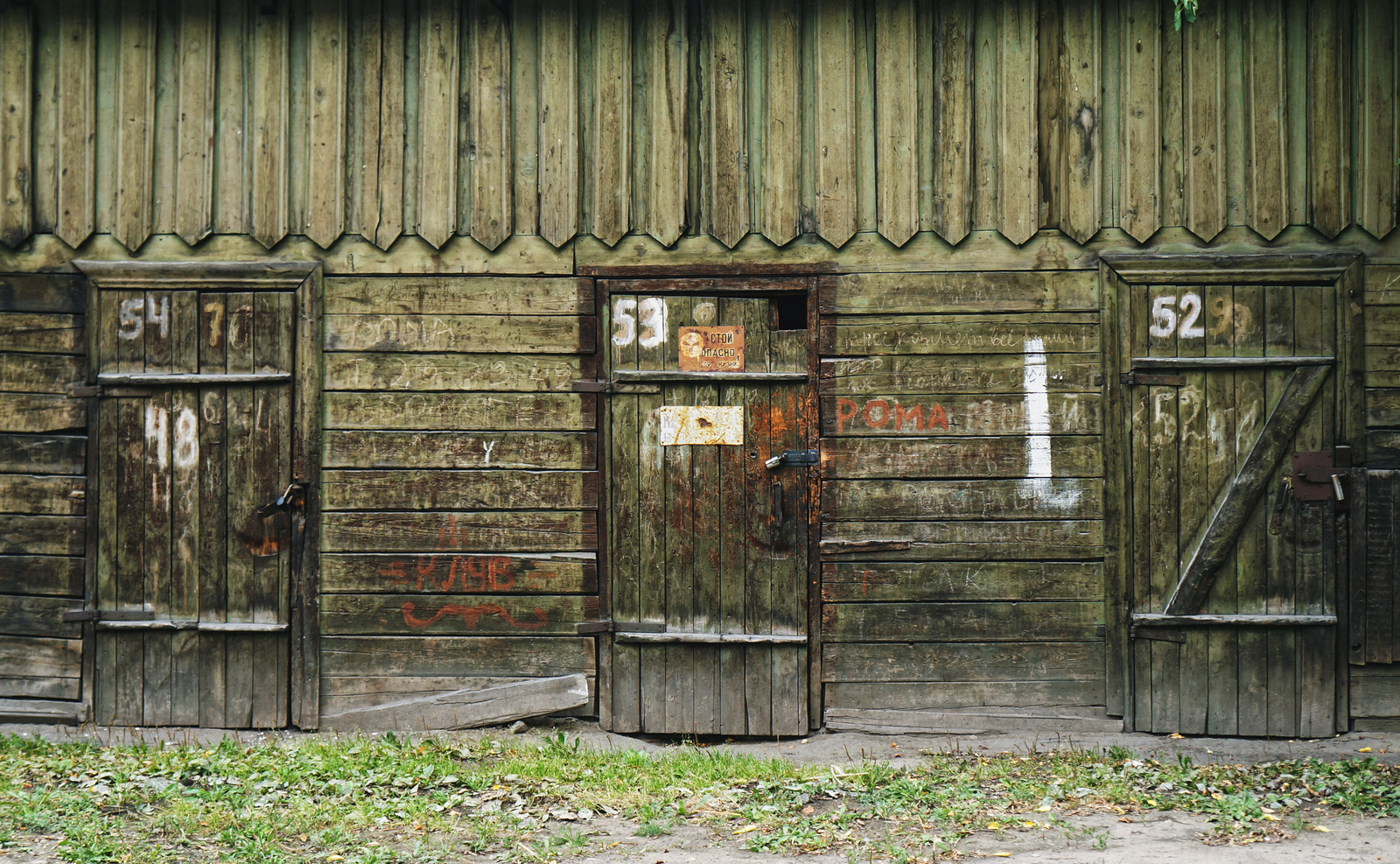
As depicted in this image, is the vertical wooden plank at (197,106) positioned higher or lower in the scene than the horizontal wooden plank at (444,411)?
higher

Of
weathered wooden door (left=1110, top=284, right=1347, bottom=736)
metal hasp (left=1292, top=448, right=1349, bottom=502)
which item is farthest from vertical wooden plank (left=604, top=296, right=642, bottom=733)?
metal hasp (left=1292, top=448, right=1349, bottom=502)

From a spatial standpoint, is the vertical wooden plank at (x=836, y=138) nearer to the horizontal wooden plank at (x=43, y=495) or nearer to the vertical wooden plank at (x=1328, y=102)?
the vertical wooden plank at (x=1328, y=102)

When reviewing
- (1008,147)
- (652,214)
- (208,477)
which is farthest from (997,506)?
(208,477)

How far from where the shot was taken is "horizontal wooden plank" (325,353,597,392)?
5336mm

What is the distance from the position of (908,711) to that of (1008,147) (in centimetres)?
308

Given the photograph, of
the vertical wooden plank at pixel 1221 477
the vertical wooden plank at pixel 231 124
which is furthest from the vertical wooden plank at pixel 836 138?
the vertical wooden plank at pixel 231 124

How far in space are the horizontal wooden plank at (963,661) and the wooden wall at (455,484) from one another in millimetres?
1430

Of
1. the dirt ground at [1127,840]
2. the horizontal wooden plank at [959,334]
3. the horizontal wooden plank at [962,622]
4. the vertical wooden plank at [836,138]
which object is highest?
the vertical wooden plank at [836,138]

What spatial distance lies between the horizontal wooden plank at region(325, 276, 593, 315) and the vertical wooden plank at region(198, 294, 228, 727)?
64 cm

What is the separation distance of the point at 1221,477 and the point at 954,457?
1398 millimetres

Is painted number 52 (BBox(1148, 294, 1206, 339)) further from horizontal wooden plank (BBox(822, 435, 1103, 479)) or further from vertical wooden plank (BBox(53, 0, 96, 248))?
vertical wooden plank (BBox(53, 0, 96, 248))

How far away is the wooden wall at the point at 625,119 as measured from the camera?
5.22 m

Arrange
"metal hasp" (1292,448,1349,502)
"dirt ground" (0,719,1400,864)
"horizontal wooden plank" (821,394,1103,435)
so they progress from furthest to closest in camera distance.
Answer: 1. "horizontal wooden plank" (821,394,1103,435)
2. "metal hasp" (1292,448,1349,502)
3. "dirt ground" (0,719,1400,864)

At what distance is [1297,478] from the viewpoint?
5152 mm
